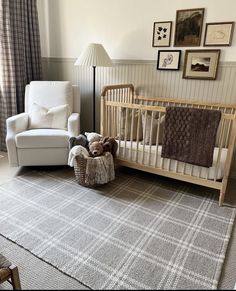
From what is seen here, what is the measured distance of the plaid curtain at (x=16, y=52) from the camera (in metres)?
A: 2.97

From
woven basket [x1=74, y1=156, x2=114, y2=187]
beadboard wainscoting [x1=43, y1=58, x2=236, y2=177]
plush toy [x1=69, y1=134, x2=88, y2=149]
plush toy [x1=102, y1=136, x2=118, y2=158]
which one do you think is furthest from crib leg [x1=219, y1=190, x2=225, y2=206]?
plush toy [x1=69, y1=134, x2=88, y2=149]

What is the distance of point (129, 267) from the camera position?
1438mm

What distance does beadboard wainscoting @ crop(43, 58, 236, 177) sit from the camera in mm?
2541

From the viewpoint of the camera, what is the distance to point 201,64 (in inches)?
102

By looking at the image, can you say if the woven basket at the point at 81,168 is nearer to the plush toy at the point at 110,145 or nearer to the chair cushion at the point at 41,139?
the plush toy at the point at 110,145

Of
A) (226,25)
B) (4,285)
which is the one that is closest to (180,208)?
(4,285)

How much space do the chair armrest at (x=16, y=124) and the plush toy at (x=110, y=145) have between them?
103 centimetres

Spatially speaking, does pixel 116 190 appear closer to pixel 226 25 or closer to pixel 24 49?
pixel 226 25

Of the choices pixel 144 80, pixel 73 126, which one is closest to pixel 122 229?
pixel 73 126

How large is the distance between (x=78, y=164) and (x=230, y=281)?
1.54m

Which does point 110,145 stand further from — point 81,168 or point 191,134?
point 191,134

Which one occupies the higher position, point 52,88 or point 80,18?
point 80,18

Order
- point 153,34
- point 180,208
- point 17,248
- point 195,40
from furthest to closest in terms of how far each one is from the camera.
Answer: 1. point 153,34
2. point 195,40
3. point 180,208
4. point 17,248

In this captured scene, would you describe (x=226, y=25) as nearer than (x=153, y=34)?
Yes
